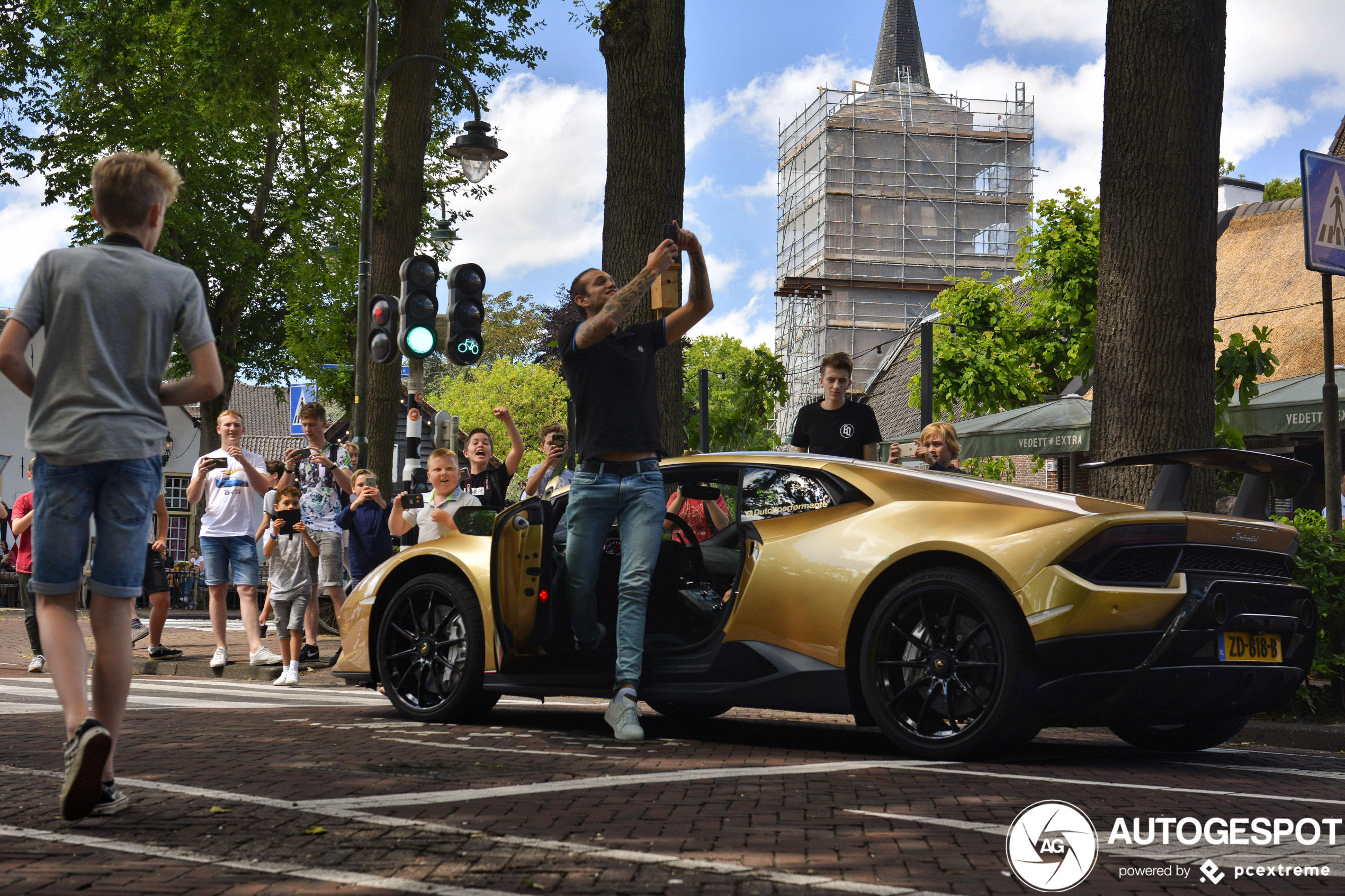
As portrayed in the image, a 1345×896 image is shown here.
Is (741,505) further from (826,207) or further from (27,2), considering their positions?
(826,207)

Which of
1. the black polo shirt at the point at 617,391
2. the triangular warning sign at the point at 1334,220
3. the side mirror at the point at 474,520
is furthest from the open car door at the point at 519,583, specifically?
the triangular warning sign at the point at 1334,220

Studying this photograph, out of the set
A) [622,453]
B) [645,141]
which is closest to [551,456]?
[645,141]

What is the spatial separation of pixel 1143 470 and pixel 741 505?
313 cm

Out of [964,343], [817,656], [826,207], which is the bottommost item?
[817,656]

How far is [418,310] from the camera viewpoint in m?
12.1

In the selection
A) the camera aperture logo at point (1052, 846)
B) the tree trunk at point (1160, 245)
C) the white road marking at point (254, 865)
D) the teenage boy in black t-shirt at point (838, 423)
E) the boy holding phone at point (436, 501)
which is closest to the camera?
the white road marking at point (254, 865)

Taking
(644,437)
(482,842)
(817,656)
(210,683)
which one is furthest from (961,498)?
(210,683)

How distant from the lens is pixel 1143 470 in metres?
8.01

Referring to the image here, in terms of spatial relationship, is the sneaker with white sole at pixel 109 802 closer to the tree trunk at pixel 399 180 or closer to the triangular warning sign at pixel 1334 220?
the triangular warning sign at pixel 1334 220

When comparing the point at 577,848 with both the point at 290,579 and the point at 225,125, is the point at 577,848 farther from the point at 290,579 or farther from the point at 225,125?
the point at 225,125

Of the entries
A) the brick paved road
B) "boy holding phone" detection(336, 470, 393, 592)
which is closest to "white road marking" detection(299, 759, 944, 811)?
the brick paved road

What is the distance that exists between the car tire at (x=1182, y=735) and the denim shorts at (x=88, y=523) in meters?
4.06

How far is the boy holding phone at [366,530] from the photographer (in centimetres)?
996

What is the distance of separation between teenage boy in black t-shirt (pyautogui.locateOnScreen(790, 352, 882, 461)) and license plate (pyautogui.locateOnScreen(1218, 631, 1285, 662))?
3339mm
